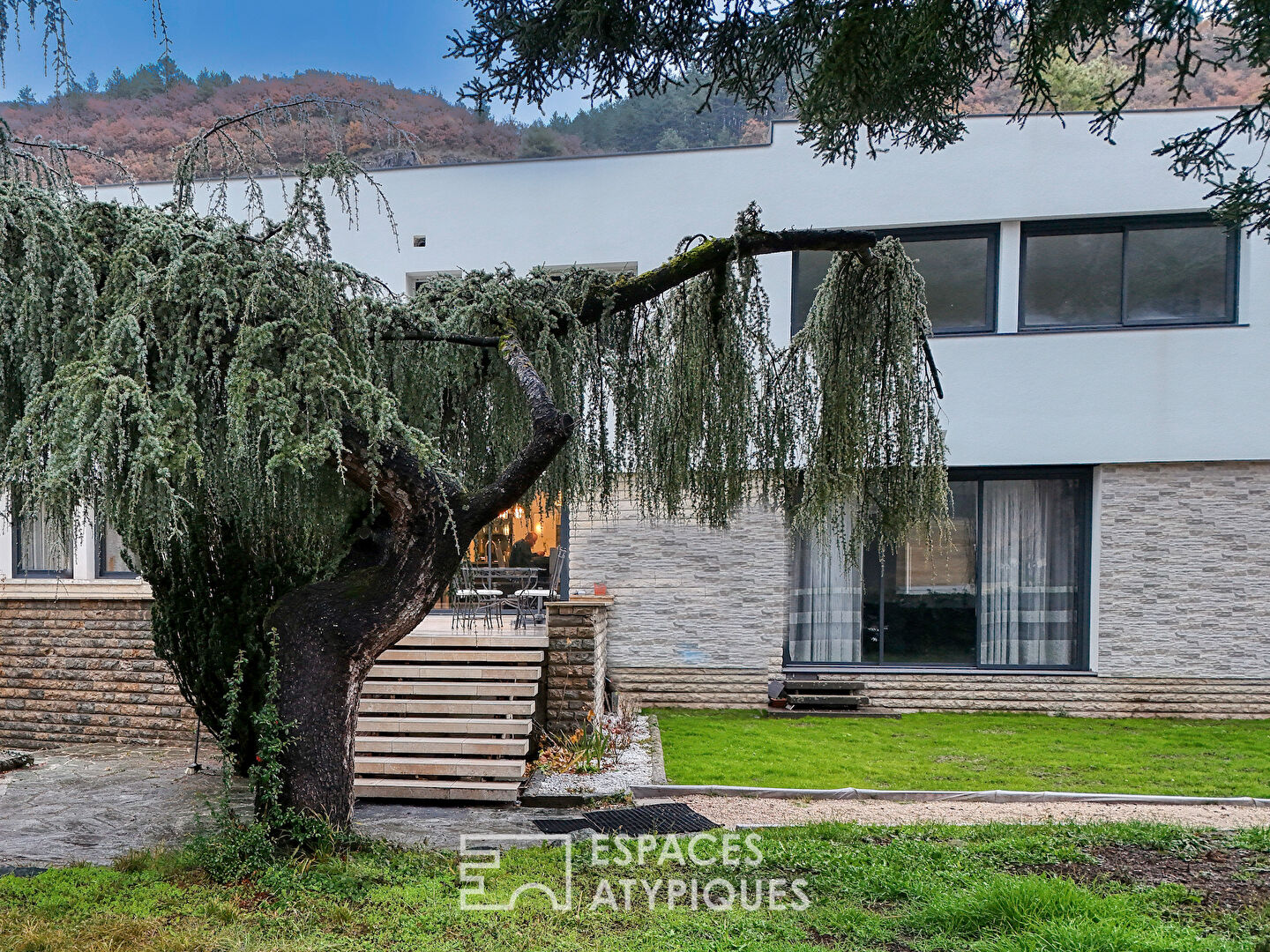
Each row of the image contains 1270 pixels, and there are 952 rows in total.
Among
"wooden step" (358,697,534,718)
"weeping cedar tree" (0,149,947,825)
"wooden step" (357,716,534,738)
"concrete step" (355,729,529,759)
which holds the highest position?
"weeping cedar tree" (0,149,947,825)

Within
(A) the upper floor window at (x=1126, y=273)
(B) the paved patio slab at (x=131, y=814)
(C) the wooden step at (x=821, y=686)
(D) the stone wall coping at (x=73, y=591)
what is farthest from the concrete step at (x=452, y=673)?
(A) the upper floor window at (x=1126, y=273)

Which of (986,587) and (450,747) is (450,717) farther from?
(986,587)

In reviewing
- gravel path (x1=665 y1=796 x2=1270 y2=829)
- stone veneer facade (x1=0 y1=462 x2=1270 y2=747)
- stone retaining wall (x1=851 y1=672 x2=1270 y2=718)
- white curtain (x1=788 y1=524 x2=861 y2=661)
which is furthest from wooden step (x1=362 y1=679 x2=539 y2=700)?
stone retaining wall (x1=851 y1=672 x2=1270 y2=718)

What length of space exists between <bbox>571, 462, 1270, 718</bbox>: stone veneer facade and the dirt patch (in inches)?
217

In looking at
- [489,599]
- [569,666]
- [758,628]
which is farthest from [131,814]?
[758,628]

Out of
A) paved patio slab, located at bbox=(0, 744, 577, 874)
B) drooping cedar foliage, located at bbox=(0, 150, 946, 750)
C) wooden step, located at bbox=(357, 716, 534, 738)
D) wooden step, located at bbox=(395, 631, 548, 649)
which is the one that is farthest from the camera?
wooden step, located at bbox=(395, 631, 548, 649)

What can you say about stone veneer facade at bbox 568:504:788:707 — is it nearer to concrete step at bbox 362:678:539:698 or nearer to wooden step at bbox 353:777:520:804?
concrete step at bbox 362:678:539:698

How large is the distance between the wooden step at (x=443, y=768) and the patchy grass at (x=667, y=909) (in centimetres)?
189

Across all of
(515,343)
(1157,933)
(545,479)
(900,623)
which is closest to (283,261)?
(515,343)

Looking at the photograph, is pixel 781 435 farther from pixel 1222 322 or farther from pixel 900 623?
pixel 1222 322

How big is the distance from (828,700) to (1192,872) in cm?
571

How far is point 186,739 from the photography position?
870cm

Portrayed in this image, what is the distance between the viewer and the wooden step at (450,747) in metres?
7.18

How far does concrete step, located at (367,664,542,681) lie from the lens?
7.89 m
